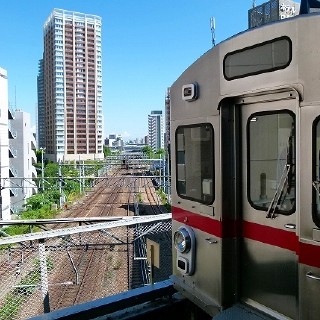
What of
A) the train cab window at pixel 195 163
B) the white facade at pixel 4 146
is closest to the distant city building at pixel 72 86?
the white facade at pixel 4 146

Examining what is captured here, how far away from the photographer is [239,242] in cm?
330

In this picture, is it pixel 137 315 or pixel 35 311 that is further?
pixel 35 311

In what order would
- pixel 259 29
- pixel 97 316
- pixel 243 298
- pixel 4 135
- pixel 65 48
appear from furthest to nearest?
pixel 65 48 → pixel 4 135 → pixel 97 316 → pixel 243 298 → pixel 259 29

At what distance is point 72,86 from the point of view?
3816 inches

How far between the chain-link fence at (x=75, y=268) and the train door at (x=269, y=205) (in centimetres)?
157

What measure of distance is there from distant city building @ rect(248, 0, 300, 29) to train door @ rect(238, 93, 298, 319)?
140 cm

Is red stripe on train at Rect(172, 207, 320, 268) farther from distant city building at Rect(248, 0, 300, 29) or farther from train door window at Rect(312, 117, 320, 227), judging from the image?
distant city building at Rect(248, 0, 300, 29)

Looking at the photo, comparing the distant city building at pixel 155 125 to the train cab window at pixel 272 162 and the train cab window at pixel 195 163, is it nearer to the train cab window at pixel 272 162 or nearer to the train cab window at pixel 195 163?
the train cab window at pixel 195 163

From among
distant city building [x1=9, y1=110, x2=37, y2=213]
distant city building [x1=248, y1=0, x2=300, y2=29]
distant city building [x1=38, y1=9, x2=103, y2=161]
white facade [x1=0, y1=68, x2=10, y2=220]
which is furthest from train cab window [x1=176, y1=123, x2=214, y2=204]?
distant city building [x1=38, y1=9, x2=103, y2=161]

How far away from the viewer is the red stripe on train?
249cm

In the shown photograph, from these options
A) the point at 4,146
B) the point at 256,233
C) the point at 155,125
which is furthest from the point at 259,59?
the point at 155,125

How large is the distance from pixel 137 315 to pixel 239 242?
4.44 feet

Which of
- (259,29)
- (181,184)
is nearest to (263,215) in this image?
(181,184)

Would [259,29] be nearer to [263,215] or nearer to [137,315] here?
[263,215]
